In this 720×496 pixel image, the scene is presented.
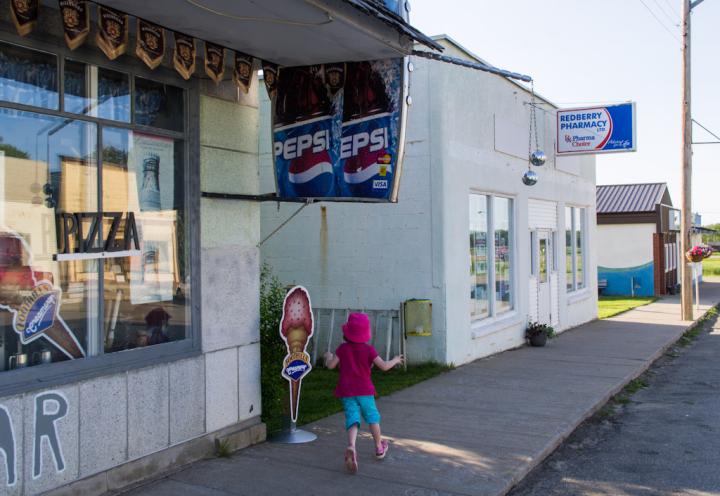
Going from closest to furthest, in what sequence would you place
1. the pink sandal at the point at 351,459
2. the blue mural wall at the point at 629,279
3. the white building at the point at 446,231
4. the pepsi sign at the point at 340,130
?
1. the pink sandal at the point at 351,459
2. the pepsi sign at the point at 340,130
3. the white building at the point at 446,231
4. the blue mural wall at the point at 629,279

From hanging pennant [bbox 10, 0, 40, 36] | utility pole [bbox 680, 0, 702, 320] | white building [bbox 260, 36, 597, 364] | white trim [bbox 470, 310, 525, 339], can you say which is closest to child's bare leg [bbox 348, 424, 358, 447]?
hanging pennant [bbox 10, 0, 40, 36]

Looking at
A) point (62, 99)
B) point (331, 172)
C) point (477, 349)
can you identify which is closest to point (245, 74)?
point (331, 172)

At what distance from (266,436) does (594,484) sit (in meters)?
3.05

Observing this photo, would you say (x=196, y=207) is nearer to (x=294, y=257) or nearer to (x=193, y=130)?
(x=193, y=130)

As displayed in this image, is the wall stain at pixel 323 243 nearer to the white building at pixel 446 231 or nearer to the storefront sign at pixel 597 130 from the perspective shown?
the white building at pixel 446 231

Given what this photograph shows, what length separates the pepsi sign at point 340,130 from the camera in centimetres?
601

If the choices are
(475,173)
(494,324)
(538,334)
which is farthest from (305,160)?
(538,334)

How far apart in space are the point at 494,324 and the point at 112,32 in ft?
28.8

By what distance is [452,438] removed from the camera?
6.44 metres

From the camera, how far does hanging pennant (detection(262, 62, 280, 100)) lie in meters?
6.21

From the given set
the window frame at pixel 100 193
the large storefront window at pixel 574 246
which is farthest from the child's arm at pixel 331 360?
the large storefront window at pixel 574 246

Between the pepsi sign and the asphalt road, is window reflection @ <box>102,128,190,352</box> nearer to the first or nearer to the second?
the pepsi sign

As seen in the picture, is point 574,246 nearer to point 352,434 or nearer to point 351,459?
point 352,434

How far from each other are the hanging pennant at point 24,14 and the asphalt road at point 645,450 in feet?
16.2
